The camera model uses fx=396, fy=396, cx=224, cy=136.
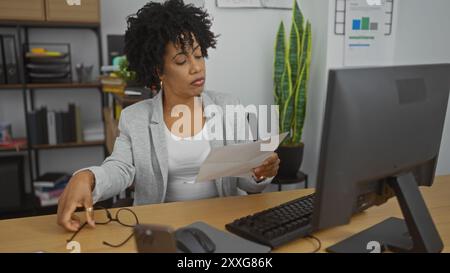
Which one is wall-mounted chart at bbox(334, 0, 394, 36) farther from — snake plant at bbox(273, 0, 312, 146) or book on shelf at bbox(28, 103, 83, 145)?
book on shelf at bbox(28, 103, 83, 145)

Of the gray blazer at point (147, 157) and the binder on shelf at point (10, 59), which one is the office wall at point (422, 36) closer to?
the gray blazer at point (147, 157)

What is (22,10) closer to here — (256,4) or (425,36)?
(256,4)

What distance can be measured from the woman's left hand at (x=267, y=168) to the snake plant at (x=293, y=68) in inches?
45.9

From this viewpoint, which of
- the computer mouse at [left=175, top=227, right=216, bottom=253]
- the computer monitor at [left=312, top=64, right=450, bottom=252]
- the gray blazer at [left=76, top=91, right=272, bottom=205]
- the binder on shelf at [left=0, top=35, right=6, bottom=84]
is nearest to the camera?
the computer monitor at [left=312, top=64, right=450, bottom=252]

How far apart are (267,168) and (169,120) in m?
0.46

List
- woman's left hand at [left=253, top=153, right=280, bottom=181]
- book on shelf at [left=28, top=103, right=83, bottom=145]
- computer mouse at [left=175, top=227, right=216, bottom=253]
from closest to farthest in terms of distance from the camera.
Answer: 1. computer mouse at [left=175, top=227, right=216, bottom=253]
2. woman's left hand at [left=253, top=153, right=280, bottom=181]
3. book on shelf at [left=28, top=103, right=83, bottom=145]

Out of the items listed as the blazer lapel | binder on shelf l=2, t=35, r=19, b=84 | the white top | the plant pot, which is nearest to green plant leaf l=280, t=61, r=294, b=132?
the plant pot

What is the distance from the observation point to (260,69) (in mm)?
2568

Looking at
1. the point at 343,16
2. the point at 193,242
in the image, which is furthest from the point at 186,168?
the point at 343,16

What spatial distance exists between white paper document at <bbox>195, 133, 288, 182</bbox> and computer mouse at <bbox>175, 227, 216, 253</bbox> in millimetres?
155

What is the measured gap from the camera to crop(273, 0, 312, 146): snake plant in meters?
2.38

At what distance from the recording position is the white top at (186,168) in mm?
1461

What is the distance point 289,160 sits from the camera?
2434mm
